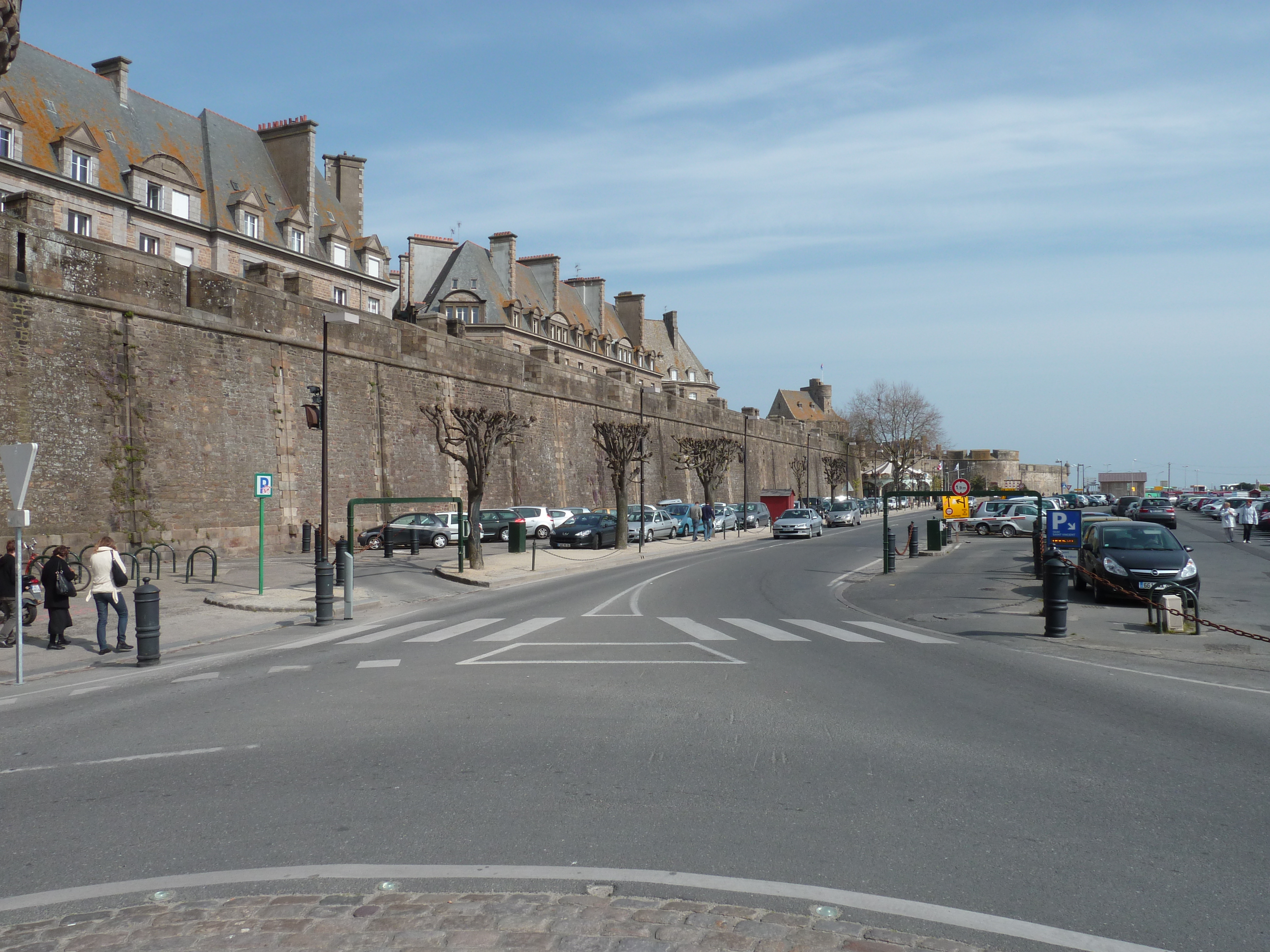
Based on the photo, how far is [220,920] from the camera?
13.5ft

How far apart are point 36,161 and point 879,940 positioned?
4652 cm

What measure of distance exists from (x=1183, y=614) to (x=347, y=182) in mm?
55049

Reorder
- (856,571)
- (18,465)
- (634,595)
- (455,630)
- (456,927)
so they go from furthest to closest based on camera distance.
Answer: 1. (856,571)
2. (634,595)
3. (455,630)
4. (18,465)
5. (456,927)

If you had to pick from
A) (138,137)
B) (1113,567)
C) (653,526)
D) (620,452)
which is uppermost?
(138,137)

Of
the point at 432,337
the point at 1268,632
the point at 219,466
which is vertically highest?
the point at 432,337

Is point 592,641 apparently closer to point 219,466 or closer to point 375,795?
point 375,795

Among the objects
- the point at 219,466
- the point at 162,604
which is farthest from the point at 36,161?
the point at 162,604

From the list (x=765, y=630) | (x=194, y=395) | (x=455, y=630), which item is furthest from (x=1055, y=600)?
(x=194, y=395)

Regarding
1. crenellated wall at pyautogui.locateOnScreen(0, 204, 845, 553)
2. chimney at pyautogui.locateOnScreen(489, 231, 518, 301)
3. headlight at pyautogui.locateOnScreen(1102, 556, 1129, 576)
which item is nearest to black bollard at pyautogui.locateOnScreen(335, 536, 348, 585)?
crenellated wall at pyautogui.locateOnScreen(0, 204, 845, 553)

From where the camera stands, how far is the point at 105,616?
1319cm

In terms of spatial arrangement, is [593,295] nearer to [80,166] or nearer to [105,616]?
[80,166]

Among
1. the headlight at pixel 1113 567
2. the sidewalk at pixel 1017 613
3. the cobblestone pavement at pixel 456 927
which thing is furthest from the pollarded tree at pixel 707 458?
the cobblestone pavement at pixel 456 927

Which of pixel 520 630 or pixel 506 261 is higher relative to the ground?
pixel 506 261

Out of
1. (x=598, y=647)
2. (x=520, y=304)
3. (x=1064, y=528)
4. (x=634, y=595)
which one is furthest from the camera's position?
(x=520, y=304)
